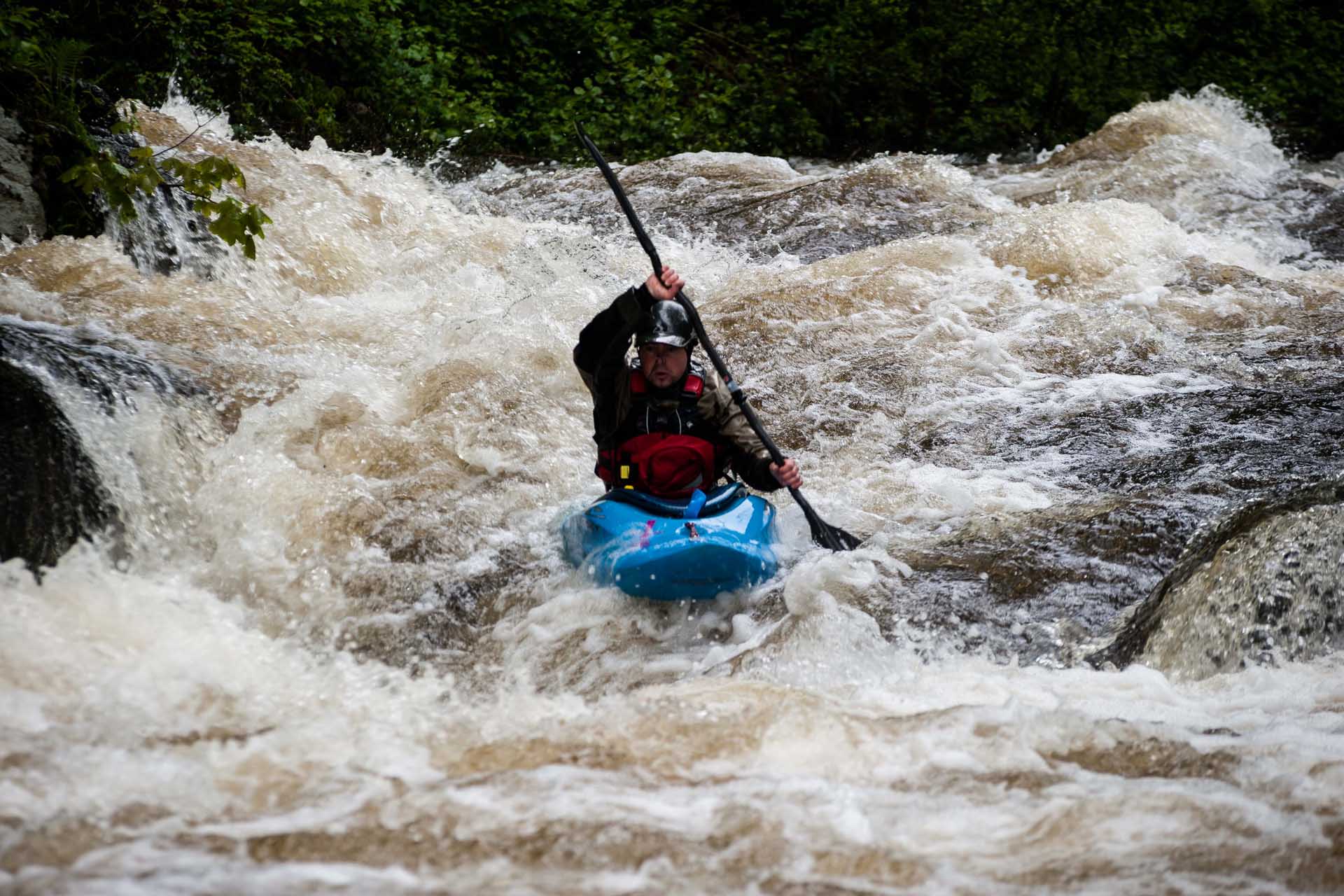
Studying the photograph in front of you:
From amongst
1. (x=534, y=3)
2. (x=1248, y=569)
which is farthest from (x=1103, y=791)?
(x=534, y=3)

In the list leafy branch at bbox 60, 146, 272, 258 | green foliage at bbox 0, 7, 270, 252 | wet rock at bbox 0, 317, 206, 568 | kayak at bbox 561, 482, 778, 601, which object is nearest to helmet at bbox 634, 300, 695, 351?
kayak at bbox 561, 482, 778, 601

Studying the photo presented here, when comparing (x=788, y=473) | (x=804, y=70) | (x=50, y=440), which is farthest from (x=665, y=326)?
(x=804, y=70)

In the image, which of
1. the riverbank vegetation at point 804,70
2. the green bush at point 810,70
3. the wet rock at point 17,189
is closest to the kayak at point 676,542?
the wet rock at point 17,189

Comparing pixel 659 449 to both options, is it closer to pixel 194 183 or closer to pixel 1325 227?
pixel 194 183

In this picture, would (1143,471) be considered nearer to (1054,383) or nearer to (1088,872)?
(1054,383)

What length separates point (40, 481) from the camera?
3.35 meters

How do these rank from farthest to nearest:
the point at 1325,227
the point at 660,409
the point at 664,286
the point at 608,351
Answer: the point at 1325,227 < the point at 660,409 < the point at 608,351 < the point at 664,286

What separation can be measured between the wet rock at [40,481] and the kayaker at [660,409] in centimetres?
163

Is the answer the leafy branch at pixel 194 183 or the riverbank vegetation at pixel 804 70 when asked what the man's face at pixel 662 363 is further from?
the riverbank vegetation at pixel 804 70

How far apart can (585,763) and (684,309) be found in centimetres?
197

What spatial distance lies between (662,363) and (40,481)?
6.49ft

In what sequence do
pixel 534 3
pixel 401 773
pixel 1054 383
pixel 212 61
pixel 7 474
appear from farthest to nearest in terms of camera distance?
pixel 534 3, pixel 212 61, pixel 1054 383, pixel 7 474, pixel 401 773

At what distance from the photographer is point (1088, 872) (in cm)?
223

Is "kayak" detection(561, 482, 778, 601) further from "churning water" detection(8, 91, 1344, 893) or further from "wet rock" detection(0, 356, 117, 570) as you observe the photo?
"wet rock" detection(0, 356, 117, 570)
